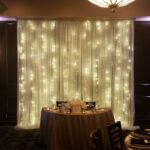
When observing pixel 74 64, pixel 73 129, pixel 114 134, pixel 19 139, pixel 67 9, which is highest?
pixel 67 9

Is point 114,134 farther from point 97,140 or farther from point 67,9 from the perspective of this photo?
point 67,9

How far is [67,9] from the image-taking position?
693cm

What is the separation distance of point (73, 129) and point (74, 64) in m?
2.53

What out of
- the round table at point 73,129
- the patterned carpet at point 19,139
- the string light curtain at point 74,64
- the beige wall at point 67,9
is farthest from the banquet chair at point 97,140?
the beige wall at point 67,9

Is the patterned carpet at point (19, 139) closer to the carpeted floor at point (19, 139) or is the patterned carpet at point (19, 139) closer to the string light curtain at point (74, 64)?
the carpeted floor at point (19, 139)

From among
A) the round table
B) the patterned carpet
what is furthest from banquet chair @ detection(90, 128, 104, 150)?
the patterned carpet

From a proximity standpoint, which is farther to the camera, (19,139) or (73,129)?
(19,139)

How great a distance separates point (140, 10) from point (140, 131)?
14.8ft

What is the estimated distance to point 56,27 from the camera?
7.09 metres

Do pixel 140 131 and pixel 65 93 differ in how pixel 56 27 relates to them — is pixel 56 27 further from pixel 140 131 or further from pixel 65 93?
pixel 140 131

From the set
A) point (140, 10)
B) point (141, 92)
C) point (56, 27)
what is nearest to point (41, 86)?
point (56, 27)

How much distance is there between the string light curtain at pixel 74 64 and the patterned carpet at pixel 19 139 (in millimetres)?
458

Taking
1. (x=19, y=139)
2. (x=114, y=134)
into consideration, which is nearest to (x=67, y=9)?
(x=19, y=139)

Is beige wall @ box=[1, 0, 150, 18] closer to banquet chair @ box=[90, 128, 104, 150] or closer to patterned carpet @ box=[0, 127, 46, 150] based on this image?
patterned carpet @ box=[0, 127, 46, 150]
